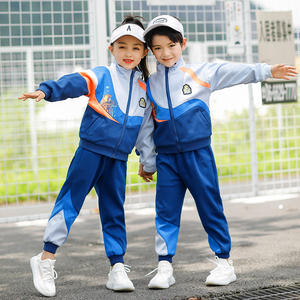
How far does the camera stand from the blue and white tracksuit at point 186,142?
2521 millimetres


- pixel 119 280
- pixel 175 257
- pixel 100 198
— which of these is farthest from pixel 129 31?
pixel 175 257

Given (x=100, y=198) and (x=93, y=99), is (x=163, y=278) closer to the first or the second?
(x=100, y=198)

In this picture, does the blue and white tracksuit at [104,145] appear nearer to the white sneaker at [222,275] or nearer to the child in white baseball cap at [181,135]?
the child in white baseball cap at [181,135]

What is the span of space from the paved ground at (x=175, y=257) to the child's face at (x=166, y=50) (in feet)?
4.45

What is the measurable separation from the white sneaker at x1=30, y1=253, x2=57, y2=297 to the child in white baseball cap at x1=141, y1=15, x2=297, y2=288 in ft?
1.92

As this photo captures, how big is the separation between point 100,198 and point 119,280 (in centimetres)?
50

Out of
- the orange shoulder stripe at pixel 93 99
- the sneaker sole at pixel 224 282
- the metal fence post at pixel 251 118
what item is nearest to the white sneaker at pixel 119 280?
the sneaker sole at pixel 224 282

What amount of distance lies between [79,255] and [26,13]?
2.47 m

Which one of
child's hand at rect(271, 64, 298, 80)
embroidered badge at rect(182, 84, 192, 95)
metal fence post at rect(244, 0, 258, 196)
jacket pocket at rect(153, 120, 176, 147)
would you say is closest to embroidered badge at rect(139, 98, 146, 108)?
jacket pocket at rect(153, 120, 176, 147)

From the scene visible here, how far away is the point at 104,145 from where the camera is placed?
8.13 ft

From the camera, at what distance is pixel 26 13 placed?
Result: 428cm

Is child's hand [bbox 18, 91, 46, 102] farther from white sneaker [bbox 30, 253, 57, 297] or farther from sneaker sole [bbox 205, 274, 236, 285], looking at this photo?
sneaker sole [bbox 205, 274, 236, 285]

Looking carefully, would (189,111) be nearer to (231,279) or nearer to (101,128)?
(101,128)

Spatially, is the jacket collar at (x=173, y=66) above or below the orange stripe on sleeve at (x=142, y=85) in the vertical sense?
above
